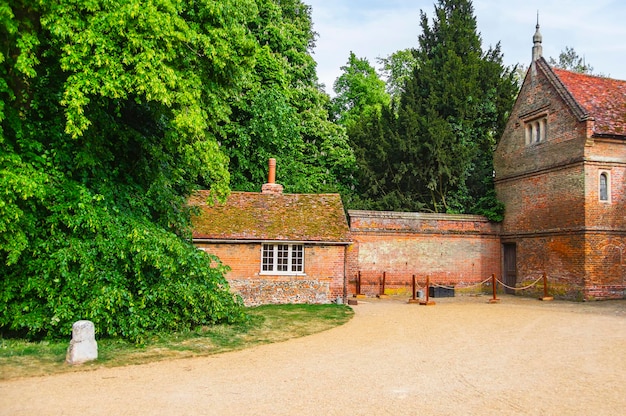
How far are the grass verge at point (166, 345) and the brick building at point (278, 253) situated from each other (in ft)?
12.1

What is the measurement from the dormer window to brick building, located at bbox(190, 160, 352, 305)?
36.8 ft

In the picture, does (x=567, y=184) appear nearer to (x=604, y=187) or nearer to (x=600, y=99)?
(x=604, y=187)

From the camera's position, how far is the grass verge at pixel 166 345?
377 inches

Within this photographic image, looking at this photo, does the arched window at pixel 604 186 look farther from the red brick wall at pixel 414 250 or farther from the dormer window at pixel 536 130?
the red brick wall at pixel 414 250

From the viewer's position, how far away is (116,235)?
1202 centimetres

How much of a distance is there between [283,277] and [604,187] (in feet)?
47.6

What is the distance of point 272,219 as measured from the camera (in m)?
20.7

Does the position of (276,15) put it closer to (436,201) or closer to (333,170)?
(333,170)

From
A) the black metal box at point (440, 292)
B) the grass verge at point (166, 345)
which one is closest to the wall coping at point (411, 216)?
the black metal box at point (440, 292)

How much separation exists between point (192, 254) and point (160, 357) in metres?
3.42

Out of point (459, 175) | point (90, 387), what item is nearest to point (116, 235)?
→ point (90, 387)

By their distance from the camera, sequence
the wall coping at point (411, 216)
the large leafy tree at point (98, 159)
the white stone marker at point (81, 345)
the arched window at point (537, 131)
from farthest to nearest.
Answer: the arched window at point (537, 131) < the wall coping at point (411, 216) < the large leafy tree at point (98, 159) < the white stone marker at point (81, 345)

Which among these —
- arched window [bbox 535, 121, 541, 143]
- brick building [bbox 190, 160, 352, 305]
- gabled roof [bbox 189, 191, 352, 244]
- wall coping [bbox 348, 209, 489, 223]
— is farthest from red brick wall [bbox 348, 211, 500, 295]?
arched window [bbox 535, 121, 541, 143]

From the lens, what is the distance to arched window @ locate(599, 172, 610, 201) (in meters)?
21.9
